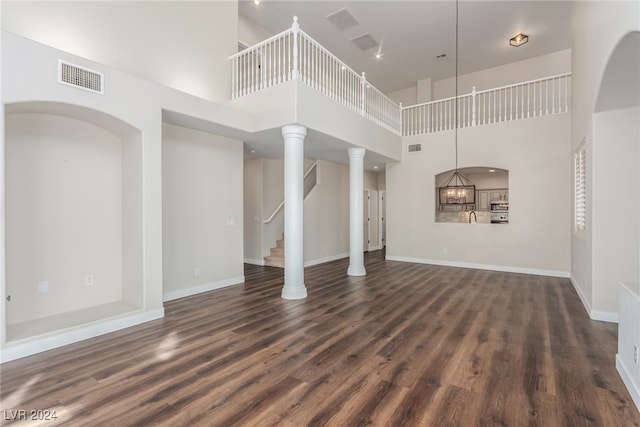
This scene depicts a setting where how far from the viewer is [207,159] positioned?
207 inches

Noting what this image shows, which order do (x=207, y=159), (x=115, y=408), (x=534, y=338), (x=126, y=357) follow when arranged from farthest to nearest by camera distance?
1. (x=207, y=159)
2. (x=534, y=338)
3. (x=126, y=357)
4. (x=115, y=408)

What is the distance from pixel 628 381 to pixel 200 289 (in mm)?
5279

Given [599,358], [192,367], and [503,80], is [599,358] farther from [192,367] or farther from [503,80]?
[503,80]

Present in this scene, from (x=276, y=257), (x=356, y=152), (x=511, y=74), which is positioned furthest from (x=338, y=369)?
(x=511, y=74)

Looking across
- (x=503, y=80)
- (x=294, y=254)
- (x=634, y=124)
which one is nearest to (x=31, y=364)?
(x=294, y=254)

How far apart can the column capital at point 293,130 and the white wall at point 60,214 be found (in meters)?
2.32

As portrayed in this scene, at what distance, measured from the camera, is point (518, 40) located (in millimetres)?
7773

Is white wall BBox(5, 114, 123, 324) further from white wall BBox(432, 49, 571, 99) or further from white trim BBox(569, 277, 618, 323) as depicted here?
white wall BBox(432, 49, 571, 99)

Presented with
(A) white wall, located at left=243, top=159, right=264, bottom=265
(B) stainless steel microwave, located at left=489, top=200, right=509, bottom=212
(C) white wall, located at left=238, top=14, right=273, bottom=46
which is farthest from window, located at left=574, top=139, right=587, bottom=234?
(C) white wall, located at left=238, top=14, right=273, bottom=46

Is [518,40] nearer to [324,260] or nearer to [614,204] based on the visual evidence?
[614,204]

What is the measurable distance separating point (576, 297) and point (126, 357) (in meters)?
6.36

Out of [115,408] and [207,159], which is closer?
[115,408]

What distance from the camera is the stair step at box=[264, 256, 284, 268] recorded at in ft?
24.8

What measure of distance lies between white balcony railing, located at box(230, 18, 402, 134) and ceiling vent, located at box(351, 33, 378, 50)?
203 cm
